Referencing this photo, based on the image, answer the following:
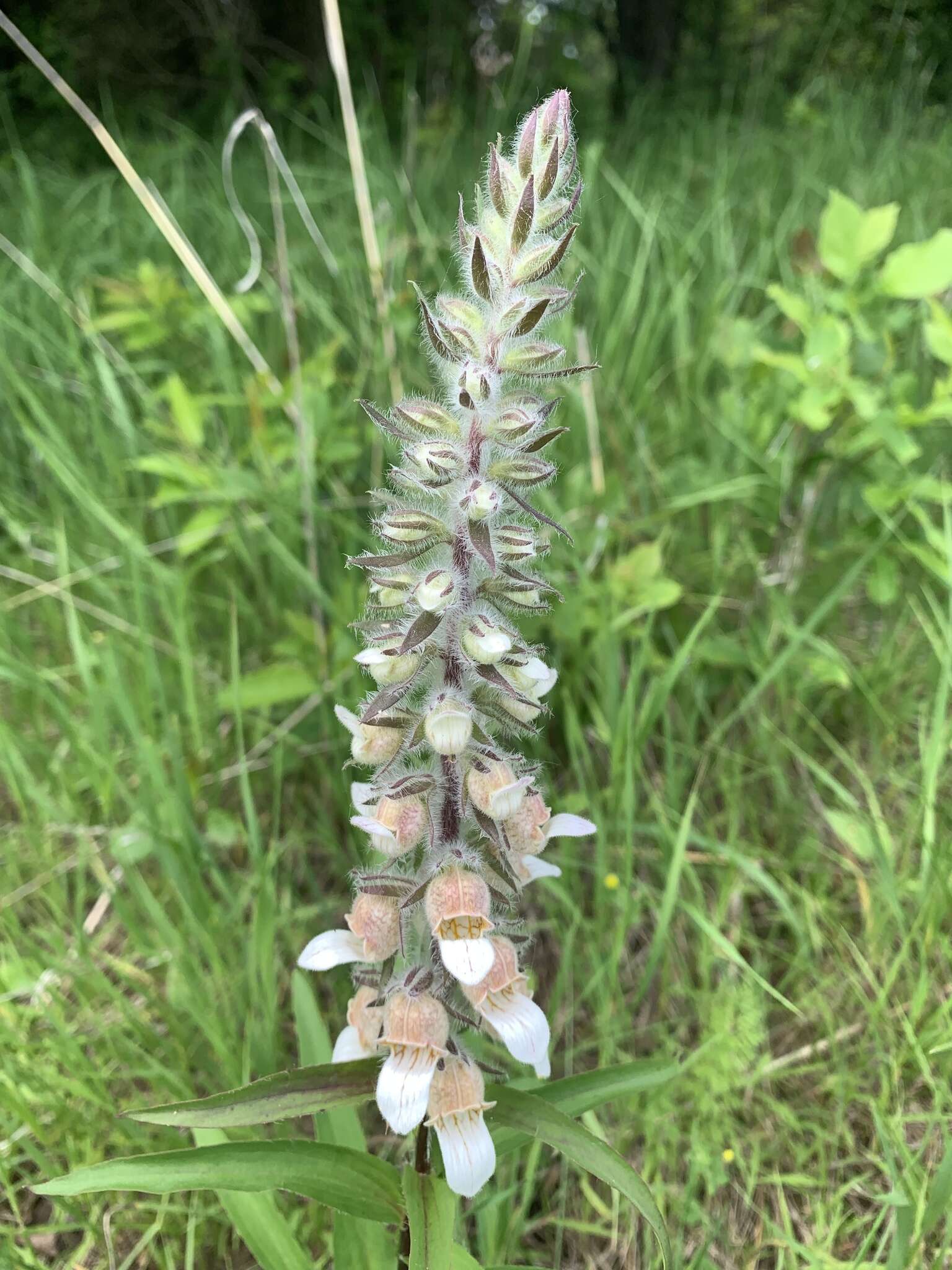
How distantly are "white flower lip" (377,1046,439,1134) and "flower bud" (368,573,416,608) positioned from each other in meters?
0.66

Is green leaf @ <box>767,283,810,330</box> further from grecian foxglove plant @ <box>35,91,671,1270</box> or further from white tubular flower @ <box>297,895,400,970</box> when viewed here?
white tubular flower @ <box>297,895,400,970</box>

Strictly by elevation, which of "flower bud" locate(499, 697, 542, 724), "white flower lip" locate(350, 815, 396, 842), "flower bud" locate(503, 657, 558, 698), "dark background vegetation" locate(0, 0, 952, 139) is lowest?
"white flower lip" locate(350, 815, 396, 842)

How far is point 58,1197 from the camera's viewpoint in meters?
1.71

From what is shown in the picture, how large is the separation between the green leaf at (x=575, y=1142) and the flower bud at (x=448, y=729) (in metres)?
0.58

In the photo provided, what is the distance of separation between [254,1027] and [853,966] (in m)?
Result: 1.44

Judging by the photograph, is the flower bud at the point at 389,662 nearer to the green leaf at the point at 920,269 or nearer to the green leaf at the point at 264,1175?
the green leaf at the point at 264,1175

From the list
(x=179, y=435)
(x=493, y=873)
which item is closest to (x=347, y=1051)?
(x=493, y=873)

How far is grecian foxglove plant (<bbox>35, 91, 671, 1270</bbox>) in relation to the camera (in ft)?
3.98

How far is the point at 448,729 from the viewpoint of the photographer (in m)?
1.22

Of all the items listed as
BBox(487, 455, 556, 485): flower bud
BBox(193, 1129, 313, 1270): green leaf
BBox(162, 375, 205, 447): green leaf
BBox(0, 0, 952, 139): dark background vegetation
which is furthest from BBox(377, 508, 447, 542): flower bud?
BBox(0, 0, 952, 139): dark background vegetation

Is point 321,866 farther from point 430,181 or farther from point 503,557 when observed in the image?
point 430,181

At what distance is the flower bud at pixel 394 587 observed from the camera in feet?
4.24

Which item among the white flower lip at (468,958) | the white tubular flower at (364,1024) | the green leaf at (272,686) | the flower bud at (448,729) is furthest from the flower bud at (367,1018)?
the green leaf at (272,686)

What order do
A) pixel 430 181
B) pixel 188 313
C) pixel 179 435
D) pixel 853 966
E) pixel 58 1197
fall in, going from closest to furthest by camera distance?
pixel 58 1197 < pixel 853 966 < pixel 179 435 < pixel 188 313 < pixel 430 181
